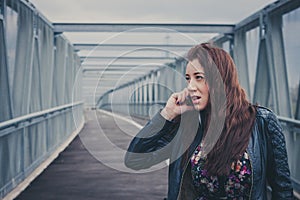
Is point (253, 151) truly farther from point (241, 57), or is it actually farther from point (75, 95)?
point (241, 57)

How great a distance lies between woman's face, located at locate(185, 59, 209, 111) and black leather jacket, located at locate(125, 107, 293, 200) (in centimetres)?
8

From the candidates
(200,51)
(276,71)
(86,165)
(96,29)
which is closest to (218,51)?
(200,51)

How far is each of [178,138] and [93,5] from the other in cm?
1010

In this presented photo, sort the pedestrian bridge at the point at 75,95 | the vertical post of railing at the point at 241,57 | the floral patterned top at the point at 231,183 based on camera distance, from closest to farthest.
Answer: the floral patterned top at the point at 231,183 < the pedestrian bridge at the point at 75,95 < the vertical post of railing at the point at 241,57

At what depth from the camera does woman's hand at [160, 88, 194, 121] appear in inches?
100.0

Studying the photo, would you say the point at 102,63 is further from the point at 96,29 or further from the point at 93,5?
the point at 93,5

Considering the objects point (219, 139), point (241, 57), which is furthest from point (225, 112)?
point (241, 57)

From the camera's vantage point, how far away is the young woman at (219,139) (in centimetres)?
249

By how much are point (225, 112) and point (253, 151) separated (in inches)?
7.8

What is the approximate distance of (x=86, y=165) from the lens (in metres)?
11.2

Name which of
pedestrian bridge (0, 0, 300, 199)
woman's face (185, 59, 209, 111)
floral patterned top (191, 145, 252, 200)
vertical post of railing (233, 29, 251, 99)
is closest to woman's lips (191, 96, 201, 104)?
woman's face (185, 59, 209, 111)

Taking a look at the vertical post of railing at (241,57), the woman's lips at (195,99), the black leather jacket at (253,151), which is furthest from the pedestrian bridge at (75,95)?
the woman's lips at (195,99)

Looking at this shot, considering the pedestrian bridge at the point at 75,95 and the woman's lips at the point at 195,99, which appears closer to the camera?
the woman's lips at the point at 195,99

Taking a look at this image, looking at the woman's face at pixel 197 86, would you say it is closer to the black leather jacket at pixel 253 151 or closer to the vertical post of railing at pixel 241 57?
the black leather jacket at pixel 253 151
